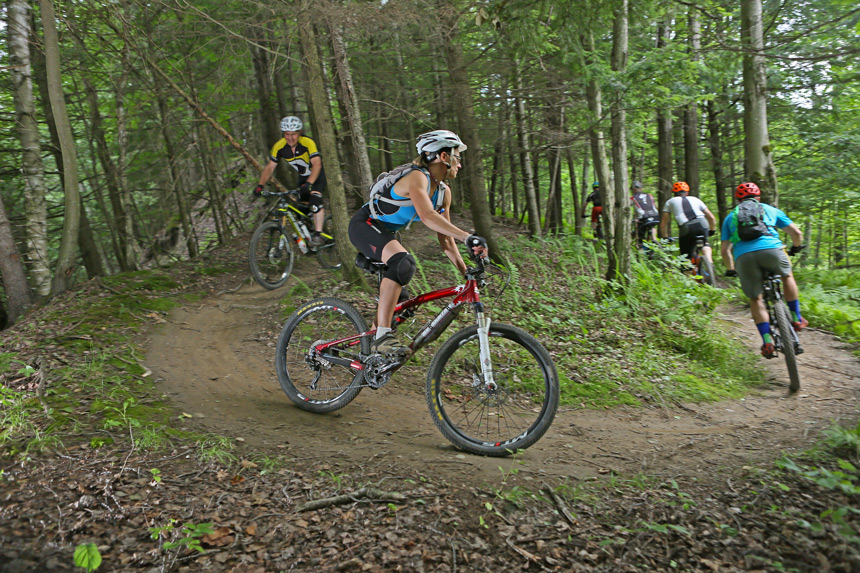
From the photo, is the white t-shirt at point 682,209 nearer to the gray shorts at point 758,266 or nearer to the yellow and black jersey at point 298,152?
the gray shorts at point 758,266

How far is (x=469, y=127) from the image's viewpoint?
931 cm

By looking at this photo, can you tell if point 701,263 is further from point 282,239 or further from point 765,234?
point 282,239

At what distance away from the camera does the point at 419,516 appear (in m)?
3.22

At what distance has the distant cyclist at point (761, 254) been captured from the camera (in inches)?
259

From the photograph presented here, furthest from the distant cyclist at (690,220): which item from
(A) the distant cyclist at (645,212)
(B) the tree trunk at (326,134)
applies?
(B) the tree trunk at (326,134)

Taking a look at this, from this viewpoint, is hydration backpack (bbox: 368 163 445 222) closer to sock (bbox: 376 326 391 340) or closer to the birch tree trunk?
sock (bbox: 376 326 391 340)

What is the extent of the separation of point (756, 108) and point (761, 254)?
11.3 feet

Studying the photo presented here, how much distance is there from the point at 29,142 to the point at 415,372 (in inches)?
263

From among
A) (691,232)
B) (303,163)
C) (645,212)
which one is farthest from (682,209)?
(303,163)

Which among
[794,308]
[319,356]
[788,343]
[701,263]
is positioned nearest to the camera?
[319,356]

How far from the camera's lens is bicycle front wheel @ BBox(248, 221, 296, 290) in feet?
28.8

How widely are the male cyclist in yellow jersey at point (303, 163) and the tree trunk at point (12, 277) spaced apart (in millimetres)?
3466

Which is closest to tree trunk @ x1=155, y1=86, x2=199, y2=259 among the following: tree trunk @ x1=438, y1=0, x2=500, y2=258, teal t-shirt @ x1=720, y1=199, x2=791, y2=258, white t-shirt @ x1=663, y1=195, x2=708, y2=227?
tree trunk @ x1=438, y1=0, x2=500, y2=258

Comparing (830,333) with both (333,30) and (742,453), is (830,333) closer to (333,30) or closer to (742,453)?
(742,453)
